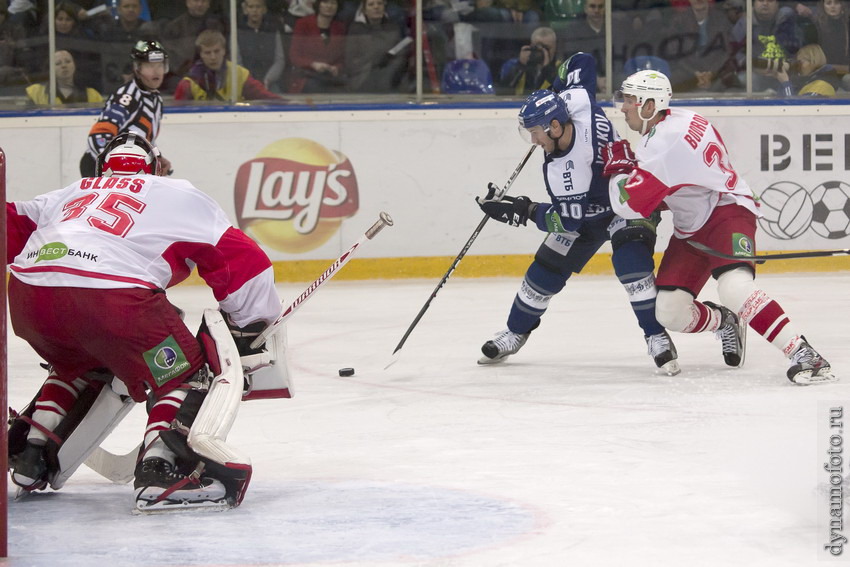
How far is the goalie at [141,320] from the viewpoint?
2.75 metres

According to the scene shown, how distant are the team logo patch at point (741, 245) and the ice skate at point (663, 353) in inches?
15.4

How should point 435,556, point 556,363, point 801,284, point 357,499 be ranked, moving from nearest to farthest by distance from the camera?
point 435,556, point 357,499, point 556,363, point 801,284

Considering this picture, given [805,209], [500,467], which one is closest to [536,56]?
[805,209]

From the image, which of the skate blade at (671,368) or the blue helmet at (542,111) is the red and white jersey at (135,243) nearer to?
the blue helmet at (542,111)

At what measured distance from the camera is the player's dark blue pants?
14.9 feet

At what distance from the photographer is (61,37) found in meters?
7.05

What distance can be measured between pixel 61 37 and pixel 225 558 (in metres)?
5.14

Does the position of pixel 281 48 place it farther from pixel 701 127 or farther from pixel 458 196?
pixel 701 127

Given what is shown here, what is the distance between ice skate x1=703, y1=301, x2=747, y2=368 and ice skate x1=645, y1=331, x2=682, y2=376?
18cm

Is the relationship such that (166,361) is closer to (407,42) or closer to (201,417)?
(201,417)

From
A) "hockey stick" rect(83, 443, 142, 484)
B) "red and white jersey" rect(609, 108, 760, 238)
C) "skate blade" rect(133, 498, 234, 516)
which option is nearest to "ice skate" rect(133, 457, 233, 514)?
"skate blade" rect(133, 498, 234, 516)

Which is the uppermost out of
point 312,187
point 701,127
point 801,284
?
point 701,127


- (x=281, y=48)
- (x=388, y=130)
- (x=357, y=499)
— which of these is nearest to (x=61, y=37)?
(x=281, y=48)

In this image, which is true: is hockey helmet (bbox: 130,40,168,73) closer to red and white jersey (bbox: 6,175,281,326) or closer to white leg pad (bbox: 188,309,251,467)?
red and white jersey (bbox: 6,175,281,326)
